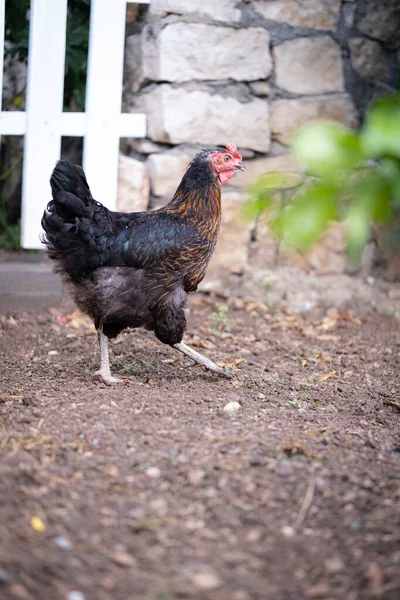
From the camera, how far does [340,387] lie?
3691mm

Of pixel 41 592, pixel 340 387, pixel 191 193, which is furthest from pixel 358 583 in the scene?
pixel 191 193

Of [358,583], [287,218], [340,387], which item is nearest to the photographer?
[287,218]

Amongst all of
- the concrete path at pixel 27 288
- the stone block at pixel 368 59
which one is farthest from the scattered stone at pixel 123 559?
the stone block at pixel 368 59

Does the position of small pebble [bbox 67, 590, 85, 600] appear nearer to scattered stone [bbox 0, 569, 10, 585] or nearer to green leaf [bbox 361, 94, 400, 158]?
scattered stone [bbox 0, 569, 10, 585]

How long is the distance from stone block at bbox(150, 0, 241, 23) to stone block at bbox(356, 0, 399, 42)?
938mm

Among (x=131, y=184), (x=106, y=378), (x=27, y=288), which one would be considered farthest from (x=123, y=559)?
(x=131, y=184)

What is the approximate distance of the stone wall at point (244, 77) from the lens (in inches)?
191

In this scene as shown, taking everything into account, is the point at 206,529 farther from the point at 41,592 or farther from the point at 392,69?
the point at 392,69

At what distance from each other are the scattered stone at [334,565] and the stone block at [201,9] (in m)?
3.85

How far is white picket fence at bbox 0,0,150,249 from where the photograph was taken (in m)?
4.57

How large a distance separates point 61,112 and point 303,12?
5.97 ft

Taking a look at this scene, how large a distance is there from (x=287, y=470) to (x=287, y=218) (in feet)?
4.51

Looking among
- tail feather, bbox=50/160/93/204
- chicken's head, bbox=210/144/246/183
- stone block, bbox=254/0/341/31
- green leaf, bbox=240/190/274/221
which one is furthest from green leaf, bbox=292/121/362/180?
stone block, bbox=254/0/341/31

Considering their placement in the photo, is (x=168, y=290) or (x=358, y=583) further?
(x=168, y=290)
